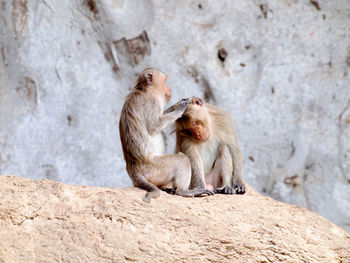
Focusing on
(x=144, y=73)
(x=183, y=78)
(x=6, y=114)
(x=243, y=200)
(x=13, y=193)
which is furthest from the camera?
(x=183, y=78)

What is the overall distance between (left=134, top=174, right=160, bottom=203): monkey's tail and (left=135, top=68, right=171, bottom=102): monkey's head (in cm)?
102

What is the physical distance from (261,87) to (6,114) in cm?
392

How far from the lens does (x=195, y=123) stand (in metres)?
6.73

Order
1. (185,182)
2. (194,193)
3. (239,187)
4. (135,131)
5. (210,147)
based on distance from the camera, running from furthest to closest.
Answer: (210,147) < (239,187) < (135,131) < (185,182) < (194,193)

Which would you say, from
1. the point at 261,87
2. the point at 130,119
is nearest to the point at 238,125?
the point at 261,87

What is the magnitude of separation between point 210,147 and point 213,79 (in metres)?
2.49

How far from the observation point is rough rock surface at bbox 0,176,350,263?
15.6 feet

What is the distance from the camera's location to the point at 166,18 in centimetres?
914

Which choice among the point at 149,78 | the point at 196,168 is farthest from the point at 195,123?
the point at 149,78

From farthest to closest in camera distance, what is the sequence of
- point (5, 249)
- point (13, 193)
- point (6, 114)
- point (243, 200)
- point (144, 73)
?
point (6, 114) < point (144, 73) < point (243, 200) < point (13, 193) < point (5, 249)

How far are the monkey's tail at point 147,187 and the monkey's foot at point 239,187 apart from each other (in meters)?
1.25

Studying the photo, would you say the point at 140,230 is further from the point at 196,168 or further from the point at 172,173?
the point at 196,168

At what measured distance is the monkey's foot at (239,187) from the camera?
6.61 metres

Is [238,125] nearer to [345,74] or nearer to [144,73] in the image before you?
[345,74]
